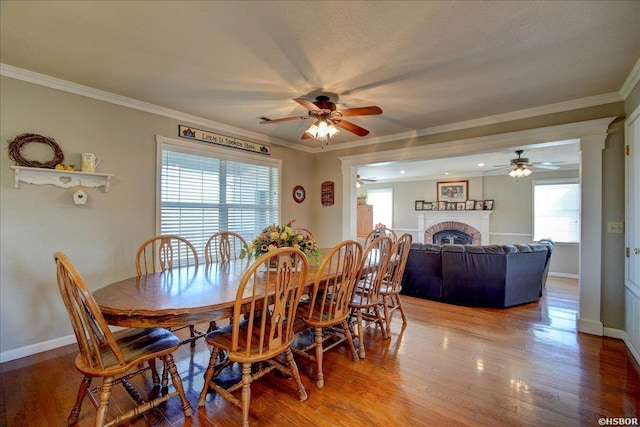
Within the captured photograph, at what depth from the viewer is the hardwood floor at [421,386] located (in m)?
1.77

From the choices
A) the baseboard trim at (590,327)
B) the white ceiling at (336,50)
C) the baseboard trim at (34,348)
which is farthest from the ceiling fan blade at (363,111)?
the baseboard trim at (34,348)

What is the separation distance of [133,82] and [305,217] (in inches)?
126

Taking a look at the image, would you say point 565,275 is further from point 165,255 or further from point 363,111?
point 165,255

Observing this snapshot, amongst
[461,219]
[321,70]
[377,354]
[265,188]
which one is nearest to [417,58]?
[321,70]

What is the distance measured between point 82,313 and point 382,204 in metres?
7.95

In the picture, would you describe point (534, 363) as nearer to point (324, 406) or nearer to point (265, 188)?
point (324, 406)

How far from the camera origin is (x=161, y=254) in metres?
2.81

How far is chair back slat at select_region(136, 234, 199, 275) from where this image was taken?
2.55m

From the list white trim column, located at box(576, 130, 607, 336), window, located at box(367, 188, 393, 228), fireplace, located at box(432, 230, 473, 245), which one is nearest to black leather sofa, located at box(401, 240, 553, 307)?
white trim column, located at box(576, 130, 607, 336)

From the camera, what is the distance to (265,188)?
15.2 ft

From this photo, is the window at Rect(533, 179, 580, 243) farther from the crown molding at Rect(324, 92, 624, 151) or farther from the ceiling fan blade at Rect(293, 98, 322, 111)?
the ceiling fan blade at Rect(293, 98, 322, 111)

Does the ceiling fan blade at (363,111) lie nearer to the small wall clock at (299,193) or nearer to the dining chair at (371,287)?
the dining chair at (371,287)

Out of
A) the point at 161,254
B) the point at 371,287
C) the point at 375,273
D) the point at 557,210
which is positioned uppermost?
the point at 557,210

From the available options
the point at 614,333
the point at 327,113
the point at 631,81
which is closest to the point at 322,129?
the point at 327,113
